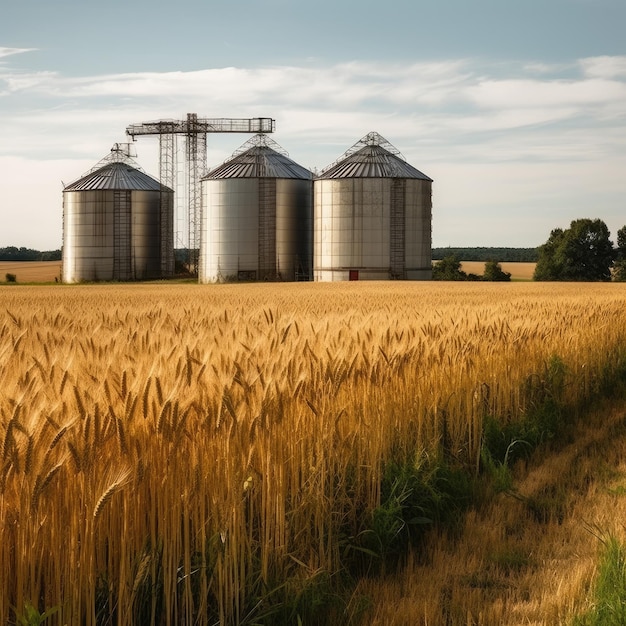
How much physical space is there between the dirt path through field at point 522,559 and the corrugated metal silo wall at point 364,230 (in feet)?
176

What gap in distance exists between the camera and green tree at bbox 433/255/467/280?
271 feet

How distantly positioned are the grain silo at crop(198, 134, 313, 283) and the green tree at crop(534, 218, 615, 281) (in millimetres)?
31536

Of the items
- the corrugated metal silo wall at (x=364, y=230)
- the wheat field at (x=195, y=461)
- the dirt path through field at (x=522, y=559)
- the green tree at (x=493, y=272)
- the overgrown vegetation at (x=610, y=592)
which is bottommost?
the dirt path through field at (x=522, y=559)

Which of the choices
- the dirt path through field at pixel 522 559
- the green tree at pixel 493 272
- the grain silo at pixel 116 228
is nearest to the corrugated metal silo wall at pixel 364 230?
the grain silo at pixel 116 228

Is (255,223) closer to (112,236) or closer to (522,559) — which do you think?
(112,236)

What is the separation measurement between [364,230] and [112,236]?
22.7 m

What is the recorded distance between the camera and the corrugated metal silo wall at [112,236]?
230ft

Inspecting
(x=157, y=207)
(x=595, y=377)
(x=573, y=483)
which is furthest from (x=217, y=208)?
(x=573, y=483)

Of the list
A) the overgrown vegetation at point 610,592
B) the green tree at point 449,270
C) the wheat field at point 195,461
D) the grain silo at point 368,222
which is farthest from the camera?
the green tree at point 449,270

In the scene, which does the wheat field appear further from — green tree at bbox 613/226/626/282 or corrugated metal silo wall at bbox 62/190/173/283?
green tree at bbox 613/226/626/282

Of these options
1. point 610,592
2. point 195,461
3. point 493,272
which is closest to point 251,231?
point 493,272

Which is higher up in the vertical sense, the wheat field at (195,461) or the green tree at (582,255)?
the green tree at (582,255)

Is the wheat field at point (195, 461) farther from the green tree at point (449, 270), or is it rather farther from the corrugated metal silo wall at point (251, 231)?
the green tree at point (449, 270)

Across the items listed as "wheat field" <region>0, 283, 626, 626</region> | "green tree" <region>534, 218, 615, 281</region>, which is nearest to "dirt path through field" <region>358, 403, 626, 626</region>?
"wheat field" <region>0, 283, 626, 626</region>
